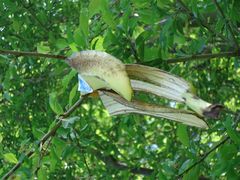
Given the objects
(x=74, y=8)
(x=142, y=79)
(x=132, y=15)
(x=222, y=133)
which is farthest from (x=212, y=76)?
(x=142, y=79)

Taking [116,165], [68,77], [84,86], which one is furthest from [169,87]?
[116,165]

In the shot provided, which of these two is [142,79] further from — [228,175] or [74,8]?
[74,8]

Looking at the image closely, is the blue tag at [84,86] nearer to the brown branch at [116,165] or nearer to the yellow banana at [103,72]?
the yellow banana at [103,72]

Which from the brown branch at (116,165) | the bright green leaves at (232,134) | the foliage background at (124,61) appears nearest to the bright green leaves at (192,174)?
the foliage background at (124,61)

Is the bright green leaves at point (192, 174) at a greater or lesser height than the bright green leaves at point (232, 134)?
lesser

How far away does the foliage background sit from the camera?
1.23 meters

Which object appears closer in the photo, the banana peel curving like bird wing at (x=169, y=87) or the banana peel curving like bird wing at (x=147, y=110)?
the banana peel curving like bird wing at (x=169, y=87)

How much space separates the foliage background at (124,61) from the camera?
4.05 ft

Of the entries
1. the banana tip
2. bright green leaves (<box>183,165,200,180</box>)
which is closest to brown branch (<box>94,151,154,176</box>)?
bright green leaves (<box>183,165,200,180</box>)

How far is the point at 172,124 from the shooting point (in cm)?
246

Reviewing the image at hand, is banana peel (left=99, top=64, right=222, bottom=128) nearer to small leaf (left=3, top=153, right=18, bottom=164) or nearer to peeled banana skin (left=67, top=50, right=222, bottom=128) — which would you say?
peeled banana skin (left=67, top=50, right=222, bottom=128)

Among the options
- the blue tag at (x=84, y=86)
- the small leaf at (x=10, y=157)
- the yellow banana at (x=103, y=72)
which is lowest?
the small leaf at (x=10, y=157)

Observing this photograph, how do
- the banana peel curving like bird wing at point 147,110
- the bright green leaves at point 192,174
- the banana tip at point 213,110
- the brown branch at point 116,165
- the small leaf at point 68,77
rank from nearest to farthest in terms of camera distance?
1. the banana tip at point 213,110
2. the banana peel curving like bird wing at point 147,110
3. the small leaf at point 68,77
4. the bright green leaves at point 192,174
5. the brown branch at point 116,165

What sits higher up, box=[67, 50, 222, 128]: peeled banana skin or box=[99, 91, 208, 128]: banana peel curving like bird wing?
box=[67, 50, 222, 128]: peeled banana skin
